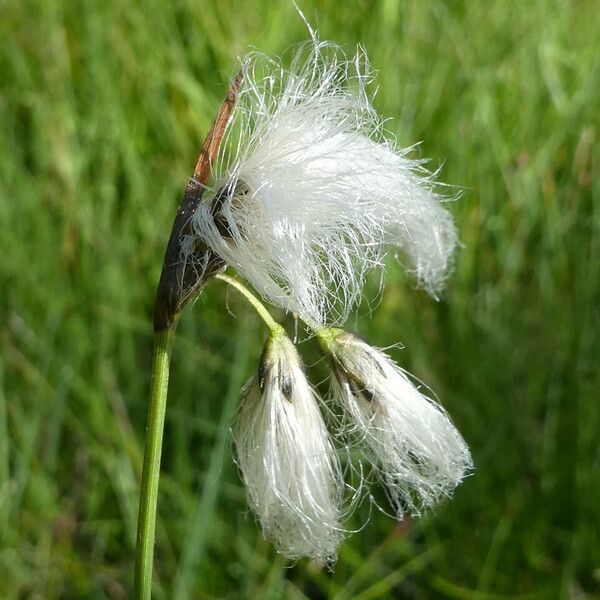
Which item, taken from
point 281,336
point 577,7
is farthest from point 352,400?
point 577,7

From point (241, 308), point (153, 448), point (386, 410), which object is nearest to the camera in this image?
point (153, 448)

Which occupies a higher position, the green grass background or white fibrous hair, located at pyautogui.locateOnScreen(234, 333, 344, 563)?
white fibrous hair, located at pyautogui.locateOnScreen(234, 333, 344, 563)

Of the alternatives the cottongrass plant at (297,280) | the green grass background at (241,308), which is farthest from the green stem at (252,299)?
the green grass background at (241,308)

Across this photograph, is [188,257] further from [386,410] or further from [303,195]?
[386,410]

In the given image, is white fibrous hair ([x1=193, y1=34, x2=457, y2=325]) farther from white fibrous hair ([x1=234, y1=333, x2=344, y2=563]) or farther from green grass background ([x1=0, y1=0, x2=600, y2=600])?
green grass background ([x1=0, y1=0, x2=600, y2=600])

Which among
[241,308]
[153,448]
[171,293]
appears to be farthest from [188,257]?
[241,308]

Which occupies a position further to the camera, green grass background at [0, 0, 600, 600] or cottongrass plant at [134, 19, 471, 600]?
green grass background at [0, 0, 600, 600]

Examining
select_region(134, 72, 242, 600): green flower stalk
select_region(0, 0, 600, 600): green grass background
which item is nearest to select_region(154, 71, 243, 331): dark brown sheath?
select_region(134, 72, 242, 600): green flower stalk

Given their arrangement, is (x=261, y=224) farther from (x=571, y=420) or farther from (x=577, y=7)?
(x=577, y=7)
